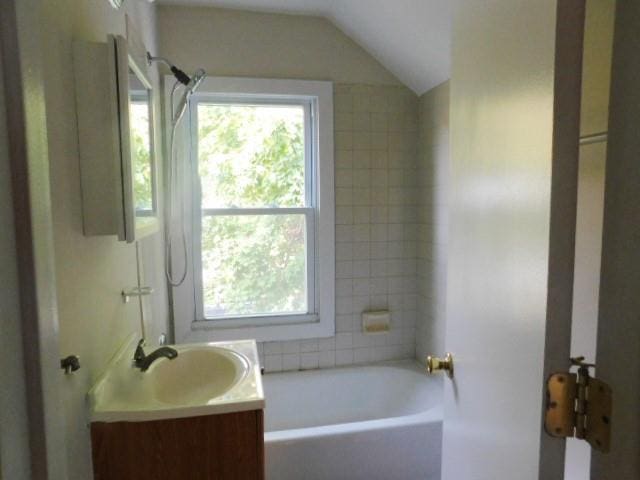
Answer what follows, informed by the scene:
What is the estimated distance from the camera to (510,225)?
2.47ft

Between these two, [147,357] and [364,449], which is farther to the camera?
[364,449]

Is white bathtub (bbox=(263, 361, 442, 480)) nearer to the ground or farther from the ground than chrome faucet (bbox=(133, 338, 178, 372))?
nearer to the ground

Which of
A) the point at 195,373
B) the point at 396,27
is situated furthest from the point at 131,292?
the point at 396,27

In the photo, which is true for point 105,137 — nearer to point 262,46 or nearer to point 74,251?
point 74,251

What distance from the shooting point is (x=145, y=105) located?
1.55 meters

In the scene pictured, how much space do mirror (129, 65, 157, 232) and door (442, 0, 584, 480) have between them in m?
0.96

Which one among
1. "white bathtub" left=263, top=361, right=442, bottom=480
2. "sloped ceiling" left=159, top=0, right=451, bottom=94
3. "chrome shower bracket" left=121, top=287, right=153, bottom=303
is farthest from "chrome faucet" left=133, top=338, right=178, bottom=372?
"sloped ceiling" left=159, top=0, right=451, bottom=94

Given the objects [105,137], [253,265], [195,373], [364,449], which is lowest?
[364,449]

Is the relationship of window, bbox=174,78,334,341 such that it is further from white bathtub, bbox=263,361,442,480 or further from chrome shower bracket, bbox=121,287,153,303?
chrome shower bracket, bbox=121,287,153,303

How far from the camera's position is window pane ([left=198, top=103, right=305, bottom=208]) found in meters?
2.45

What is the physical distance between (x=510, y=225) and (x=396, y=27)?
1755 mm

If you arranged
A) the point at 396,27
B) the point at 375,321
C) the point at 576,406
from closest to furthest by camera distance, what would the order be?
the point at 576,406, the point at 396,27, the point at 375,321

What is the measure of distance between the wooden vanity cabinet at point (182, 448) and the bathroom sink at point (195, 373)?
10.2 inches

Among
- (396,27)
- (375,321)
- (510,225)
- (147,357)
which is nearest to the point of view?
(510,225)
